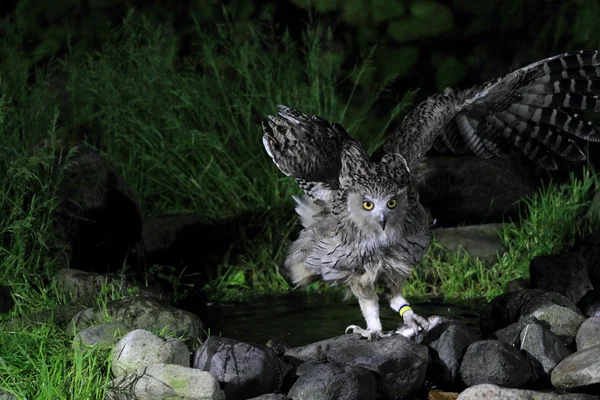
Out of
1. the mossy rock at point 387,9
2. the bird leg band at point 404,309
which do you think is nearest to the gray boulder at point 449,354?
the bird leg band at point 404,309

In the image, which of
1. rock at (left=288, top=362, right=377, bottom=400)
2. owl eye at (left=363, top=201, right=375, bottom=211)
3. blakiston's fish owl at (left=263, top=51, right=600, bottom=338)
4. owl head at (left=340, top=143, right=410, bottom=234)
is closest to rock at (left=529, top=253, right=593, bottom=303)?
blakiston's fish owl at (left=263, top=51, right=600, bottom=338)

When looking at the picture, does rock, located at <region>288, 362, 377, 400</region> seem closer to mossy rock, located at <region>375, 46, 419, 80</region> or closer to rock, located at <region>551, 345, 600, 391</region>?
rock, located at <region>551, 345, 600, 391</region>

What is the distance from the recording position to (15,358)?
13.1 feet

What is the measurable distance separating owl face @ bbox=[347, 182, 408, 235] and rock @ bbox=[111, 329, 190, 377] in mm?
1034

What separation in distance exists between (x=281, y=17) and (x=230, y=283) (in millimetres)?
2955

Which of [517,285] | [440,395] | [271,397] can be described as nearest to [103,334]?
[271,397]

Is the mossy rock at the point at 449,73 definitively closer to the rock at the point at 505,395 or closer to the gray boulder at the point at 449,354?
the gray boulder at the point at 449,354

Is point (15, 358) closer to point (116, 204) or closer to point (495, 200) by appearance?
point (116, 204)

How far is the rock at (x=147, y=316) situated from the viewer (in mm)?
4465

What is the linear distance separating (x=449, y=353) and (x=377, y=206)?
77 cm

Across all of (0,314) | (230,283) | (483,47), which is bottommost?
(230,283)

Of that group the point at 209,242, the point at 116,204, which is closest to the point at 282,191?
the point at 209,242

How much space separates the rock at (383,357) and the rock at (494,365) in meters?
0.20

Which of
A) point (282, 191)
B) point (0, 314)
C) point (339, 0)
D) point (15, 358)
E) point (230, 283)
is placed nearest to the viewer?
point (15, 358)
